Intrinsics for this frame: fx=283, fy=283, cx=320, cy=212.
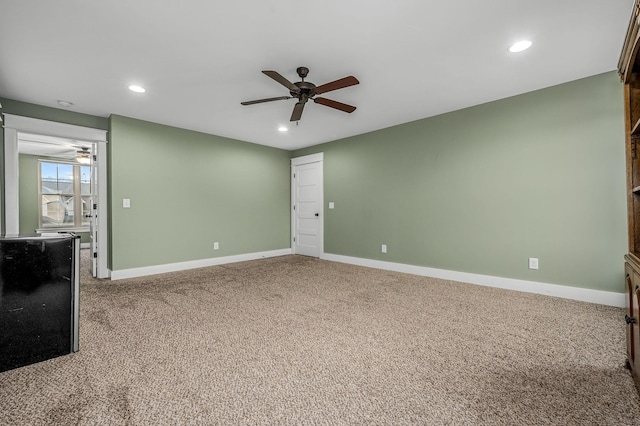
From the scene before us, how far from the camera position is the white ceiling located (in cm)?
193

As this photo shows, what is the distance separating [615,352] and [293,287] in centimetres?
285

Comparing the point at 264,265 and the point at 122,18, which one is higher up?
the point at 122,18

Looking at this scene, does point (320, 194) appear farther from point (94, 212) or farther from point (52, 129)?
point (52, 129)

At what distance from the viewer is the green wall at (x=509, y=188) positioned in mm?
2859

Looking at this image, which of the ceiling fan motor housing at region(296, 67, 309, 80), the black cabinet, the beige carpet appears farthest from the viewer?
the ceiling fan motor housing at region(296, 67, 309, 80)

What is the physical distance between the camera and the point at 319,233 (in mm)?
5727

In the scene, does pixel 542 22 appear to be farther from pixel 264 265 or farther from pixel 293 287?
pixel 264 265

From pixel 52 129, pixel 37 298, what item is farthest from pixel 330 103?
pixel 52 129

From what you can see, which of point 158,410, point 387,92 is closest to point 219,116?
point 387,92

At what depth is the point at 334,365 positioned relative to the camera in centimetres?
175

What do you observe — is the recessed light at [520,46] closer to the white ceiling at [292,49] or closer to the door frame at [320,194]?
the white ceiling at [292,49]

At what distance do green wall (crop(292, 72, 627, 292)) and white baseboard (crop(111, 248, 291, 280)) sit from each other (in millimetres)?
1987

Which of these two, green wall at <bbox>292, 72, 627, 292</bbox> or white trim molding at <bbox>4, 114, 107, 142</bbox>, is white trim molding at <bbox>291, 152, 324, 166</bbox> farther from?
white trim molding at <bbox>4, 114, 107, 142</bbox>

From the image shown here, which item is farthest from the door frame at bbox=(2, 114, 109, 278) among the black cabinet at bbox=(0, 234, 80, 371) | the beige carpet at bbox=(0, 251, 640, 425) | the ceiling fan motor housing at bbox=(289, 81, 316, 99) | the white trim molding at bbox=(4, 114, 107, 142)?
the ceiling fan motor housing at bbox=(289, 81, 316, 99)
